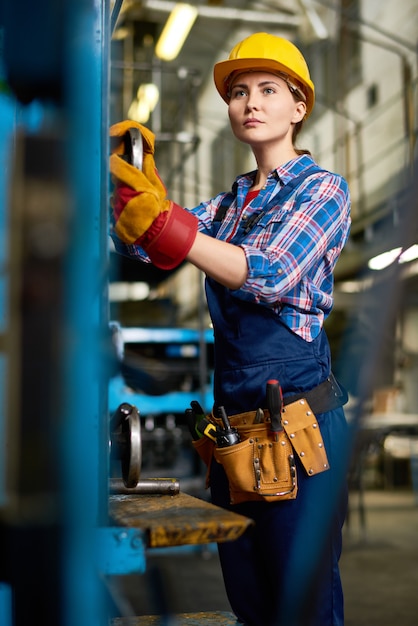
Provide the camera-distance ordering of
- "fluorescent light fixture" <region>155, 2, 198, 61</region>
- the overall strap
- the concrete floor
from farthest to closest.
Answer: "fluorescent light fixture" <region>155, 2, 198, 61</region>
the concrete floor
the overall strap

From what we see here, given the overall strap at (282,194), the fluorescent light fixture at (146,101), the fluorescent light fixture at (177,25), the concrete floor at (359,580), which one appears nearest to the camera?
the overall strap at (282,194)

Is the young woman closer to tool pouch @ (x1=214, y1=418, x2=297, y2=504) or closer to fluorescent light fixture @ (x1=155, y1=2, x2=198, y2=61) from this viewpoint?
tool pouch @ (x1=214, y1=418, x2=297, y2=504)

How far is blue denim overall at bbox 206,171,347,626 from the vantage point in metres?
1.89

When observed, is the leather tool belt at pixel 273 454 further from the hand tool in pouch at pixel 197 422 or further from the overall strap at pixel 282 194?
the overall strap at pixel 282 194

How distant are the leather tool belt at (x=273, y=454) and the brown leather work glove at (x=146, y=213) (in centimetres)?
54

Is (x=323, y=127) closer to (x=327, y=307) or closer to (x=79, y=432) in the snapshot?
(x=327, y=307)

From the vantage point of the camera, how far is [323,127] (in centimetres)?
1225

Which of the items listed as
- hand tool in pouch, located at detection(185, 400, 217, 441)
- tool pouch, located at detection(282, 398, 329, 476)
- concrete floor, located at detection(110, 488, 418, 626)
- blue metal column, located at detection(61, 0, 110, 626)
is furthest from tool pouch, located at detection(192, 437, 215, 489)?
concrete floor, located at detection(110, 488, 418, 626)

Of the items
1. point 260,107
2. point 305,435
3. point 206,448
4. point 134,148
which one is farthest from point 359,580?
point 134,148

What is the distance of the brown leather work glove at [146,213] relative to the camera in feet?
5.06

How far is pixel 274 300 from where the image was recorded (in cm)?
176

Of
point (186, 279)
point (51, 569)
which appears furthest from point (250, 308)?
point (186, 279)

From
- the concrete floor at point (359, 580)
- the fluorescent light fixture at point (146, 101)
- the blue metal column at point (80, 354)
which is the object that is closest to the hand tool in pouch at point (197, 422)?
the blue metal column at point (80, 354)

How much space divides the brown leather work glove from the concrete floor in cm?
183
